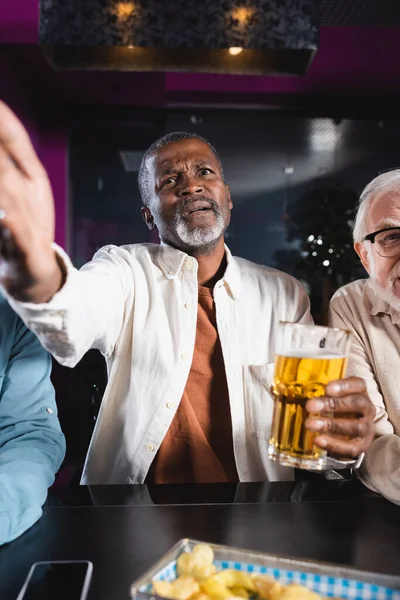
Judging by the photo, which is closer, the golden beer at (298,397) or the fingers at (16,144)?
the fingers at (16,144)

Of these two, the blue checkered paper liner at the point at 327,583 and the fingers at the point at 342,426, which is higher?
the fingers at the point at 342,426

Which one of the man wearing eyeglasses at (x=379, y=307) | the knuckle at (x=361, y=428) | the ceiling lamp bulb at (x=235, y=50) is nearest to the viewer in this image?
the knuckle at (x=361, y=428)

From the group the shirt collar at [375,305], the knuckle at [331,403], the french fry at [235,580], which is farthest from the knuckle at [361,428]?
the shirt collar at [375,305]

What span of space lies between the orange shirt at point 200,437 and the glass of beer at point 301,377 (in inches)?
26.9

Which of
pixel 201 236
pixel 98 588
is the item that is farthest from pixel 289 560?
pixel 201 236

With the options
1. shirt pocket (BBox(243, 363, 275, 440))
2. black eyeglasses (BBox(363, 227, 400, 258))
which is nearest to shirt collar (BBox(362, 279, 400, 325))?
black eyeglasses (BBox(363, 227, 400, 258))

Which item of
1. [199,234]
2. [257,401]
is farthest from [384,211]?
[257,401]

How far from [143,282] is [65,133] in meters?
3.39

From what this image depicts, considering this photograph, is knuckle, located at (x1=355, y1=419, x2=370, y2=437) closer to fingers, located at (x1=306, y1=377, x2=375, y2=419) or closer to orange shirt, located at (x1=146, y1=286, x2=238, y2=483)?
fingers, located at (x1=306, y1=377, x2=375, y2=419)

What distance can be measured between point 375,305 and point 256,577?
45.4 inches

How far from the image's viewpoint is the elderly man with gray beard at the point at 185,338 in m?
1.83

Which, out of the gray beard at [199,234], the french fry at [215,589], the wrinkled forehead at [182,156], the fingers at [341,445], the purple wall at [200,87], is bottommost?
the french fry at [215,589]

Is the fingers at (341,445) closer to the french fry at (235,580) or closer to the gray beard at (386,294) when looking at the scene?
the french fry at (235,580)

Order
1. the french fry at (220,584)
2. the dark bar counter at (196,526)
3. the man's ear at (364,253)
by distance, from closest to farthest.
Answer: the french fry at (220,584)
the dark bar counter at (196,526)
the man's ear at (364,253)
